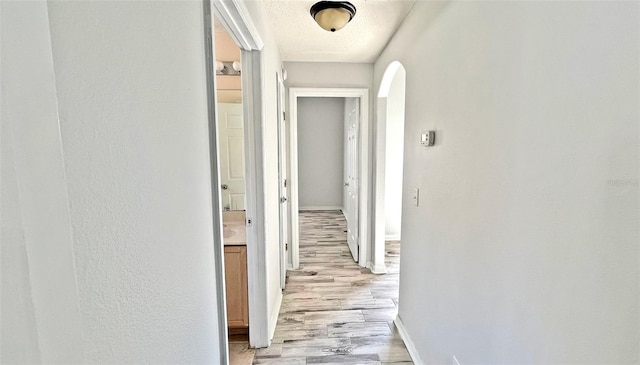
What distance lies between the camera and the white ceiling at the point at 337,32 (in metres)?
1.88

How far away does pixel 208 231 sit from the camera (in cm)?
95

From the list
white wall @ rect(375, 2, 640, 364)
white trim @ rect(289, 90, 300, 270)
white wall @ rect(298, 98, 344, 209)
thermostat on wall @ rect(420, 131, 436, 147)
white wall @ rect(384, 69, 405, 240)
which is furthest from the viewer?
white wall @ rect(298, 98, 344, 209)

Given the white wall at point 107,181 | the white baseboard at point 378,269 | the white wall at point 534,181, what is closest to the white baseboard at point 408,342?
the white wall at point 534,181

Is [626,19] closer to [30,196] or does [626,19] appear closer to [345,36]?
[30,196]

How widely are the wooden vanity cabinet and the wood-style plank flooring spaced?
0.32 metres

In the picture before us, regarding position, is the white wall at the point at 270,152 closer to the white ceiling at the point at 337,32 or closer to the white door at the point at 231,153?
the white ceiling at the point at 337,32

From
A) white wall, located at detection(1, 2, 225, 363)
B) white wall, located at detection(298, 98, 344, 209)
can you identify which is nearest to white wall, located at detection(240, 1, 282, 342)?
white wall, located at detection(1, 2, 225, 363)

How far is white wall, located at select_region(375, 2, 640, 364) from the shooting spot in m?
0.64

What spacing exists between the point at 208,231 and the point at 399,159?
376cm

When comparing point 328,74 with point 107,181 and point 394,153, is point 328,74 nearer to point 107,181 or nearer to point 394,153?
point 394,153

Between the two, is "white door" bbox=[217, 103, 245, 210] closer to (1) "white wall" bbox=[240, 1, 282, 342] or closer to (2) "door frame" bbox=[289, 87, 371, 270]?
(1) "white wall" bbox=[240, 1, 282, 342]

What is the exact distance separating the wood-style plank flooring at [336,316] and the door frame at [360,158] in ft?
0.95

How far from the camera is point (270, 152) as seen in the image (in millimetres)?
2113

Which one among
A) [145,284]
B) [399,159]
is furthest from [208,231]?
[399,159]
